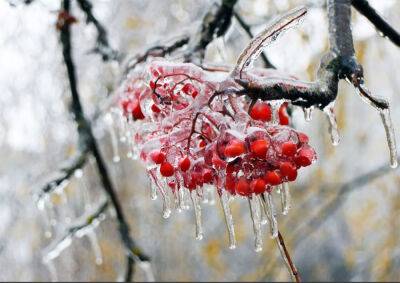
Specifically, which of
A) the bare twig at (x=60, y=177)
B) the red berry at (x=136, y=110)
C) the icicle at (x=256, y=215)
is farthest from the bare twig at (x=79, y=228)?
the icicle at (x=256, y=215)

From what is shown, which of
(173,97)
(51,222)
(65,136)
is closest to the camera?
(173,97)

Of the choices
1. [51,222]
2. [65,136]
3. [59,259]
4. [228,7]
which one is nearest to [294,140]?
[228,7]

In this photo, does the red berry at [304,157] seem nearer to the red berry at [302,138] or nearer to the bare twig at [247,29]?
the red berry at [302,138]

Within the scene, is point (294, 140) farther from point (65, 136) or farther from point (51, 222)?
point (65, 136)

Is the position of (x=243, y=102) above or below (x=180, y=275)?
above

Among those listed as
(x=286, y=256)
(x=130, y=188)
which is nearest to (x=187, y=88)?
(x=286, y=256)

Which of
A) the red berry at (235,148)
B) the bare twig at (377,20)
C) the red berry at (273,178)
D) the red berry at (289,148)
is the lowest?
the red berry at (273,178)

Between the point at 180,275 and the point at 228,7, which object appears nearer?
the point at 228,7

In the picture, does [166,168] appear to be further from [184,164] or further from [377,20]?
[377,20]
